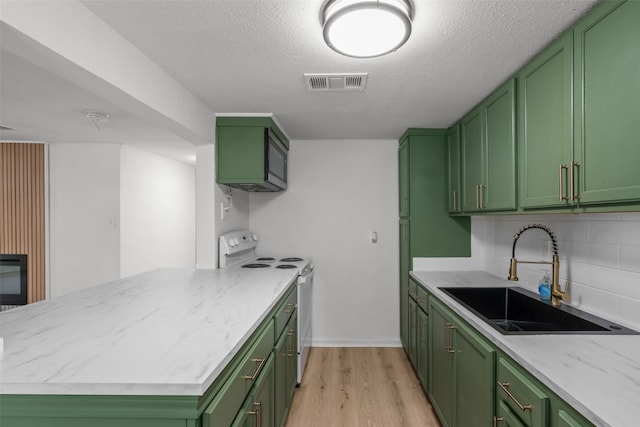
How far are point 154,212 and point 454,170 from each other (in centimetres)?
386

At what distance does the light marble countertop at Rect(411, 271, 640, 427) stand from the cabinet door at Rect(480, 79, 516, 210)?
793mm

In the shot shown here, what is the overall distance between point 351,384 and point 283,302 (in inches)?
46.4

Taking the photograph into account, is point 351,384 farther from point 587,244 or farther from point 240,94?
point 240,94

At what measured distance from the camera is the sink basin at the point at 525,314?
1405 mm

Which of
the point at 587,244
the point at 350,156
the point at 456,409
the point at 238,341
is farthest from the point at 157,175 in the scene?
the point at 587,244

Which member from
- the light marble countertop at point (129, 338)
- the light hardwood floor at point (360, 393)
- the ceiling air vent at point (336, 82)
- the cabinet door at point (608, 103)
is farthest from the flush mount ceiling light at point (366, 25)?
the light hardwood floor at point (360, 393)

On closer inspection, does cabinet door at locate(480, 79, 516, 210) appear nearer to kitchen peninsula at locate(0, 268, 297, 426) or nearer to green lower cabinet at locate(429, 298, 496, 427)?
green lower cabinet at locate(429, 298, 496, 427)

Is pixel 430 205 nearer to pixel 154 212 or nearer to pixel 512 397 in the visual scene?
pixel 512 397

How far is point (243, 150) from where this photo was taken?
8.62ft

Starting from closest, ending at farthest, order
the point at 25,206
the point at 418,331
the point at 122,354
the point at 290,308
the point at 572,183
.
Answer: the point at 122,354 < the point at 572,183 < the point at 290,308 < the point at 418,331 < the point at 25,206

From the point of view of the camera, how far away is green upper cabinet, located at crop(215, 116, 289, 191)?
2596 mm

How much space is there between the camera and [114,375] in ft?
2.82

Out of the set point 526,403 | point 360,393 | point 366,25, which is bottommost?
point 360,393

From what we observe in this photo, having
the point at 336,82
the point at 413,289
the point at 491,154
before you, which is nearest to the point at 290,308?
the point at 413,289
